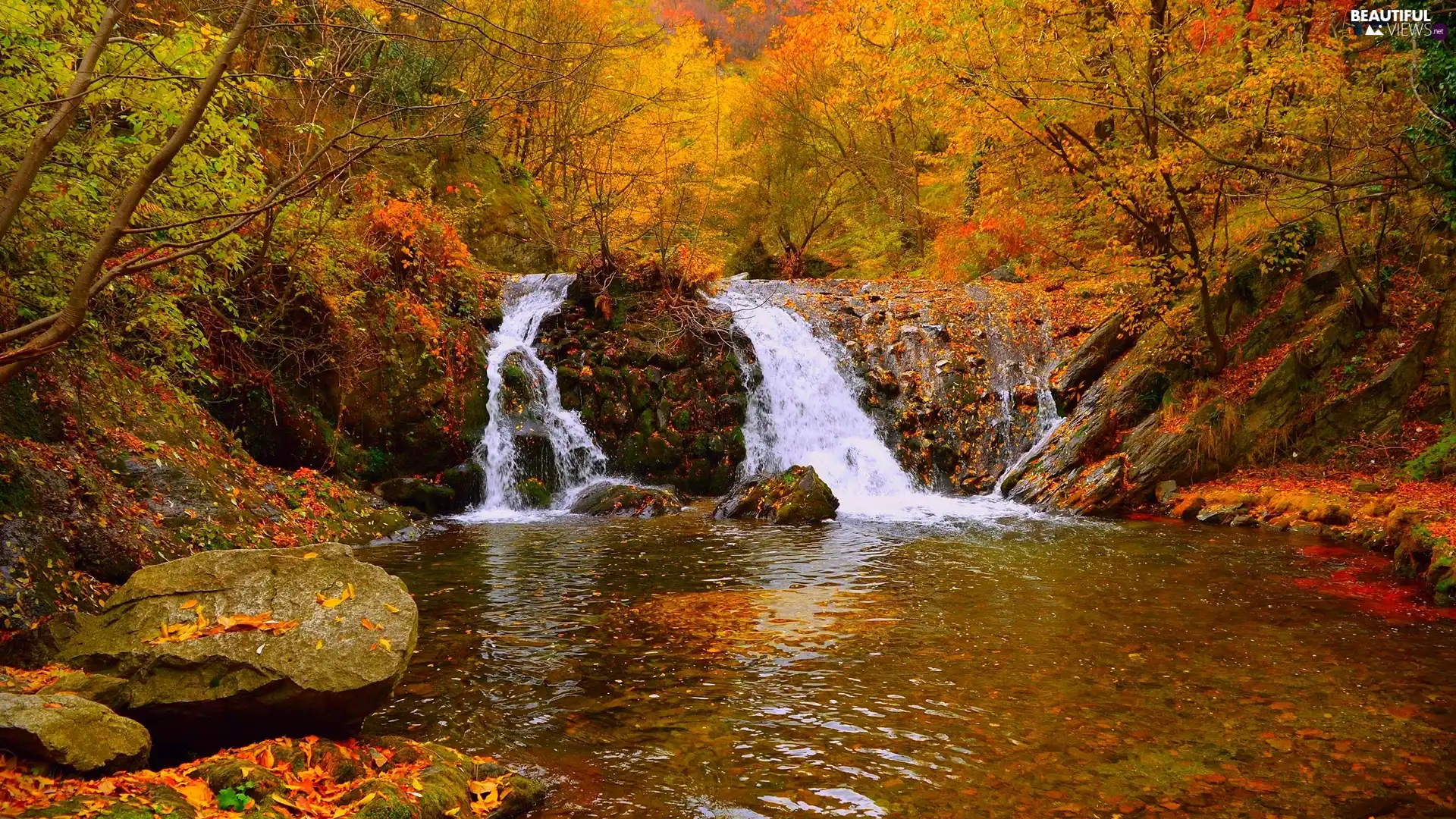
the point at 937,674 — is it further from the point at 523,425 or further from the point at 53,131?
the point at 523,425

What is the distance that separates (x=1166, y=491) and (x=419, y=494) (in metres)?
11.1

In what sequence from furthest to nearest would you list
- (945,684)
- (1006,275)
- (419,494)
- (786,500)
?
(1006,275) → (419,494) → (786,500) → (945,684)

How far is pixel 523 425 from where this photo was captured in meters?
14.3

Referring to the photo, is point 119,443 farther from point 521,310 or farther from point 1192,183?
point 1192,183

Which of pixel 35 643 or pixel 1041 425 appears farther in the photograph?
pixel 1041 425

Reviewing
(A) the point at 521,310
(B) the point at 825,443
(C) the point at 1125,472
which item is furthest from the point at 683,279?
(C) the point at 1125,472

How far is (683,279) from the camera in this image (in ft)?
54.8

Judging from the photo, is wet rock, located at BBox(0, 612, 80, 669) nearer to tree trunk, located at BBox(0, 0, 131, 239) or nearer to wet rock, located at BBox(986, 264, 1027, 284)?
tree trunk, located at BBox(0, 0, 131, 239)

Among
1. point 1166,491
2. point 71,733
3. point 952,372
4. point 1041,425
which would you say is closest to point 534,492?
point 952,372

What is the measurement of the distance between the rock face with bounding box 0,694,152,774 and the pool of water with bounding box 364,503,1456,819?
156cm

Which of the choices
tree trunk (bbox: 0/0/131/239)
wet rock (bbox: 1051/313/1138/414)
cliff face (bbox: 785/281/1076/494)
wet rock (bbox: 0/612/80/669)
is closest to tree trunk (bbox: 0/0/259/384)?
tree trunk (bbox: 0/0/131/239)

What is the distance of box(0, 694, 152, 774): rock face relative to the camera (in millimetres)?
2979

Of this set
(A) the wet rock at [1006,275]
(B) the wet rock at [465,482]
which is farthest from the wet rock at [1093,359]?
(B) the wet rock at [465,482]

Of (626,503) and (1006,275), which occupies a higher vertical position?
(1006,275)
